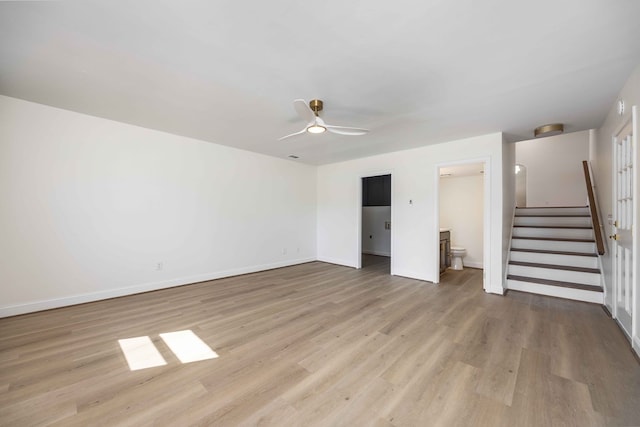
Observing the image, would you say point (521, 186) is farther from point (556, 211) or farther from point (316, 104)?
point (316, 104)

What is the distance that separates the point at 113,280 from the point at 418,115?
4793 millimetres

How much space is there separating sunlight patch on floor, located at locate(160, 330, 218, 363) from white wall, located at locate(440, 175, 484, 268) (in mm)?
5784

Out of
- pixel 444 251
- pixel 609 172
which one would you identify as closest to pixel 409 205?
pixel 444 251

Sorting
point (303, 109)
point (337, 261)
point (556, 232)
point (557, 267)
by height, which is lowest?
point (337, 261)

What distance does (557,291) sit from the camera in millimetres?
3609

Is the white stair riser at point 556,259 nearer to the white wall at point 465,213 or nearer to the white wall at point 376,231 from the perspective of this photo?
the white wall at point 465,213

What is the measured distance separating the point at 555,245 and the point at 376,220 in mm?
4117

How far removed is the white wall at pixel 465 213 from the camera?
573 cm

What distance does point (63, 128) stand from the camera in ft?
10.3

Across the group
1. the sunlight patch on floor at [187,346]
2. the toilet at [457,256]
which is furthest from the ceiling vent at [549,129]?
the sunlight patch on floor at [187,346]

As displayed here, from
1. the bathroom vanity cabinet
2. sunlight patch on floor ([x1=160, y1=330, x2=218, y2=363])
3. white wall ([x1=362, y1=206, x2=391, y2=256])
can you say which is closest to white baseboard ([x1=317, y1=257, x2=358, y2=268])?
the bathroom vanity cabinet

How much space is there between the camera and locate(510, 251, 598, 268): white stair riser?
3.74 meters

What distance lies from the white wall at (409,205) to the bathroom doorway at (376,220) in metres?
0.71

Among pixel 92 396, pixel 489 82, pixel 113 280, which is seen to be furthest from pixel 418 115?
pixel 113 280
